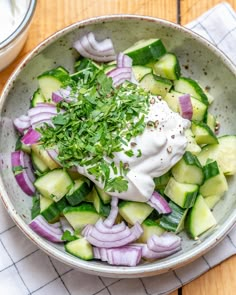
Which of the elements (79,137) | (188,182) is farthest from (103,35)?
(188,182)

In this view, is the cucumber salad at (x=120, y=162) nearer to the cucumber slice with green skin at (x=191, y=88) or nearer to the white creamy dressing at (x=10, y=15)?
the cucumber slice with green skin at (x=191, y=88)

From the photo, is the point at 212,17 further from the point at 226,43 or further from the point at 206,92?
the point at 206,92

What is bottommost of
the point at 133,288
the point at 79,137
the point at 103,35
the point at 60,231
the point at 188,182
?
the point at 133,288

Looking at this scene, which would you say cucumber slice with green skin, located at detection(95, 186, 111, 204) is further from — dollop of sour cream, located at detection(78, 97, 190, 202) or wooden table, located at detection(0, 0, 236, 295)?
wooden table, located at detection(0, 0, 236, 295)

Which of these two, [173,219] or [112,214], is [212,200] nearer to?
[173,219]

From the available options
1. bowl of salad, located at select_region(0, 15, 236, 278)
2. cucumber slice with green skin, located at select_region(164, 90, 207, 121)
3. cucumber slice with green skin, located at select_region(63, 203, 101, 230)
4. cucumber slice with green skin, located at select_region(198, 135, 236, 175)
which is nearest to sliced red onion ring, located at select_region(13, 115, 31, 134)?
bowl of salad, located at select_region(0, 15, 236, 278)

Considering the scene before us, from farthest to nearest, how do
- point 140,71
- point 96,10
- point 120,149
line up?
point 96,10 < point 140,71 < point 120,149

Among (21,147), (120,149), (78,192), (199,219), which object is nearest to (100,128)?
(120,149)
